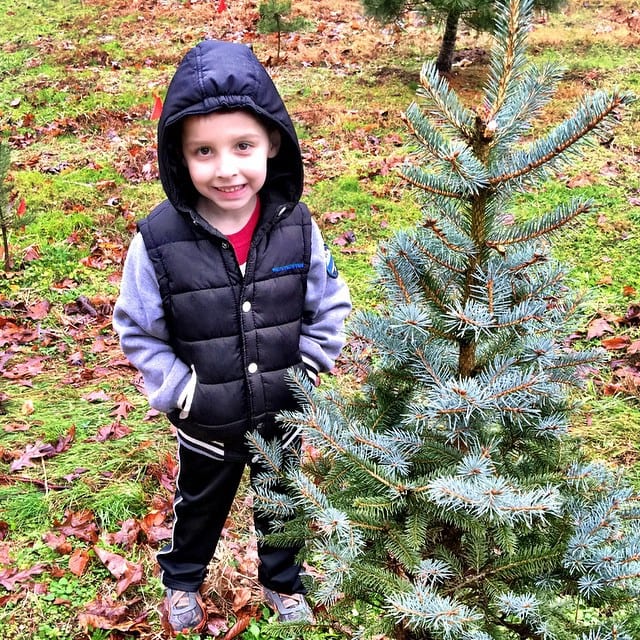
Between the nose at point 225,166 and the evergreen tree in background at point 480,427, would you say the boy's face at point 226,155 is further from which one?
the evergreen tree in background at point 480,427

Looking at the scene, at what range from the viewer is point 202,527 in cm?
276

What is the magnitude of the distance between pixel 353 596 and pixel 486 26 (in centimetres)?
862

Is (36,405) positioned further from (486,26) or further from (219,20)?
(219,20)

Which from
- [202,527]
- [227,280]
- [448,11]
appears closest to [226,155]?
[227,280]

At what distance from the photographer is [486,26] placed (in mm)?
8711

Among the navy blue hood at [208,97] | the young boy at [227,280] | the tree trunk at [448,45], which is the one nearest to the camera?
the navy blue hood at [208,97]

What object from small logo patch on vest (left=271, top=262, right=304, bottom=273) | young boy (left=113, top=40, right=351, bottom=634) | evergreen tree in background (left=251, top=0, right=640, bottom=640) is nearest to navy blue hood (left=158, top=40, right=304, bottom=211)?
young boy (left=113, top=40, right=351, bottom=634)

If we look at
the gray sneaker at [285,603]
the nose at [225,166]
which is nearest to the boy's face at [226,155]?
the nose at [225,166]

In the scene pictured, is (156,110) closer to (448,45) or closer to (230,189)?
(448,45)

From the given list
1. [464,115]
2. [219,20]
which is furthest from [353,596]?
[219,20]

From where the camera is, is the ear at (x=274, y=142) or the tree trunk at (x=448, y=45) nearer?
the ear at (x=274, y=142)

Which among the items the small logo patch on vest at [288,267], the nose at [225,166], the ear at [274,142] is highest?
the ear at [274,142]

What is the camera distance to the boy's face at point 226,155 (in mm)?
2092

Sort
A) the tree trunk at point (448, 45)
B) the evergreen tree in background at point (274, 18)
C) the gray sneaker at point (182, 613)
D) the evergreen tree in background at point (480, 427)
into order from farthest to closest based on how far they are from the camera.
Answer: the evergreen tree in background at point (274, 18), the tree trunk at point (448, 45), the gray sneaker at point (182, 613), the evergreen tree in background at point (480, 427)
